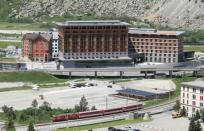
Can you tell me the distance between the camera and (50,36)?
143750 mm

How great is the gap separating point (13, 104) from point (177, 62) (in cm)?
5526

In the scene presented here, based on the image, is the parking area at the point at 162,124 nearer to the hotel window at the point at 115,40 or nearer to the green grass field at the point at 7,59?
the hotel window at the point at 115,40

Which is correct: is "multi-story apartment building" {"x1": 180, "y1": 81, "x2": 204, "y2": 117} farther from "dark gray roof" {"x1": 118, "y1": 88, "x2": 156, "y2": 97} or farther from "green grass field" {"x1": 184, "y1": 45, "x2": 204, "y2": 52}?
"green grass field" {"x1": 184, "y1": 45, "x2": 204, "y2": 52}

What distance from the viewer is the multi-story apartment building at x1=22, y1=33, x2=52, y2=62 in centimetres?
14138

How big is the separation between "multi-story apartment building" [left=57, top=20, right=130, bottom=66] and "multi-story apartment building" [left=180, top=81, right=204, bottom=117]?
4648 centimetres

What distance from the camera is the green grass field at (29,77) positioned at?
405 ft

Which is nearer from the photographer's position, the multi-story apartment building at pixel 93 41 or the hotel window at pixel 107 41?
the multi-story apartment building at pixel 93 41

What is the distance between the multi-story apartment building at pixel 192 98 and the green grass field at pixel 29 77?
123 ft

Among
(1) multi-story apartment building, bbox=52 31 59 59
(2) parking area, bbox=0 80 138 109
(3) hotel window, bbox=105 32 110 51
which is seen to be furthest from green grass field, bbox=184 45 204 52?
(2) parking area, bbox=0 80 138 109

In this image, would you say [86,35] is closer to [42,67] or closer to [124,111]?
[42,67]

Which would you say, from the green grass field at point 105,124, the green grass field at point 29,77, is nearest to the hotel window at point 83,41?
the green grass field at point 29,77

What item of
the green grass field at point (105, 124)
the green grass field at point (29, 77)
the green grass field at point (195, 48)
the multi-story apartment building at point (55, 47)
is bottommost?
the green grass field at point (195, 48)

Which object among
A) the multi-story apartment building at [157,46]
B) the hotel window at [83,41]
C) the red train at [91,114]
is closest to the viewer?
the red train at [91,114]

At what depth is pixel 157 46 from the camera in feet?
477
